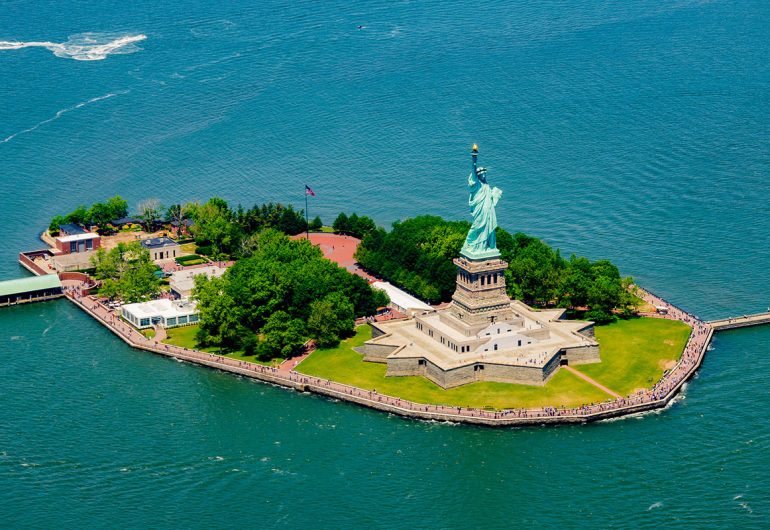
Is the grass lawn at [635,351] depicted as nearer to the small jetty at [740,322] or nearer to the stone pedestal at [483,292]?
the small jetty at [740,322]

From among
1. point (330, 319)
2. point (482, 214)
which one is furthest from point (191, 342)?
point (482, 214)

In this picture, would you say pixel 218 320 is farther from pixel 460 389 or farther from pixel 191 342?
pixel 460 389

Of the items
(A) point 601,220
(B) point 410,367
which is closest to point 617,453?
(B) point 410,367

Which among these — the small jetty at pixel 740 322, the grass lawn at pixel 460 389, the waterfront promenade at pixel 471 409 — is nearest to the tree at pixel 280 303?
the waterfront promenade at pixel 471 409

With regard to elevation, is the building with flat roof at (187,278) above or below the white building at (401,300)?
above

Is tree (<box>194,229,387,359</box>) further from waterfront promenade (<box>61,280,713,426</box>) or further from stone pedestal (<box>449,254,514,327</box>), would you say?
stone pedestal (<box>449,254,514,327</box>)

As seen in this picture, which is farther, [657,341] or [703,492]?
[657,341]

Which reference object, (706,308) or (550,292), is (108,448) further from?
(706,308)

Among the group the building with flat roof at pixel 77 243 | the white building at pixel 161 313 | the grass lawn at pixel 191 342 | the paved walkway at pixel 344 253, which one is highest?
the building with flat roof at pixel 77 243
